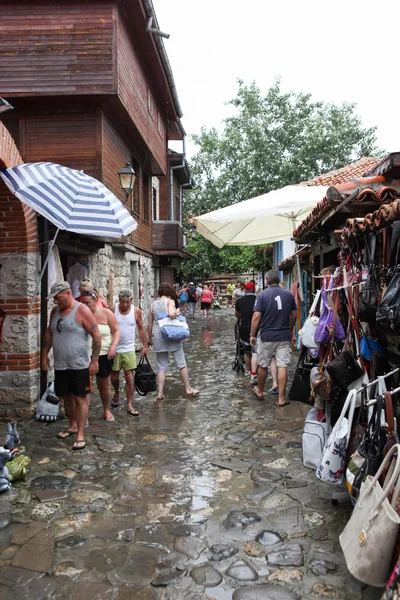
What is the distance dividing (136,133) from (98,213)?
7.66m

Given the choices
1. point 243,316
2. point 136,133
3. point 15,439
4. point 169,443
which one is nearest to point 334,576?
point 169,443

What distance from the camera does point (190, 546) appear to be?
3287mm

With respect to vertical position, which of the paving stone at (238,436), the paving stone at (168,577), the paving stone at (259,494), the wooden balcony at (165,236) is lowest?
the paving stone at (168,577)

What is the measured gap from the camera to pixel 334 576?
2.92 m

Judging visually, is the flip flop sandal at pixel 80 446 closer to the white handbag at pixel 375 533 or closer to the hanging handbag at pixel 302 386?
the hanging handbag at pixel 302 386

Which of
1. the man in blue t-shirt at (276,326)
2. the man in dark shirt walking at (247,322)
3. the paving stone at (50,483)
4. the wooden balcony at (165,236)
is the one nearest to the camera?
the paving stone at (50,483)

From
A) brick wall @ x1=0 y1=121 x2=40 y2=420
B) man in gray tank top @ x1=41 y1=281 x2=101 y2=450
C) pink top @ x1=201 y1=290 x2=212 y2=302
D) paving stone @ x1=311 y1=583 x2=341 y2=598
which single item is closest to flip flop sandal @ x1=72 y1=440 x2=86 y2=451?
man in gray tank top @ x1=41 y1=281 x2=101 y2=450

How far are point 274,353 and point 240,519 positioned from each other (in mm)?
3700

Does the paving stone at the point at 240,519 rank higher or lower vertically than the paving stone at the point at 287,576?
higher

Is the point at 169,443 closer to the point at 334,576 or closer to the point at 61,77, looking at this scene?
→ the point at 334,576

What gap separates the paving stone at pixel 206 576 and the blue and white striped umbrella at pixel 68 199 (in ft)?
11.7

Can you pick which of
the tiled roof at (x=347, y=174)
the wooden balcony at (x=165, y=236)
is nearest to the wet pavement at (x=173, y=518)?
the tiled roof at (x=347, y=174)

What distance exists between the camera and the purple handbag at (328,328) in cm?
469

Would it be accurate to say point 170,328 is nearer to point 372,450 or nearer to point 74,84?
point 372,450
